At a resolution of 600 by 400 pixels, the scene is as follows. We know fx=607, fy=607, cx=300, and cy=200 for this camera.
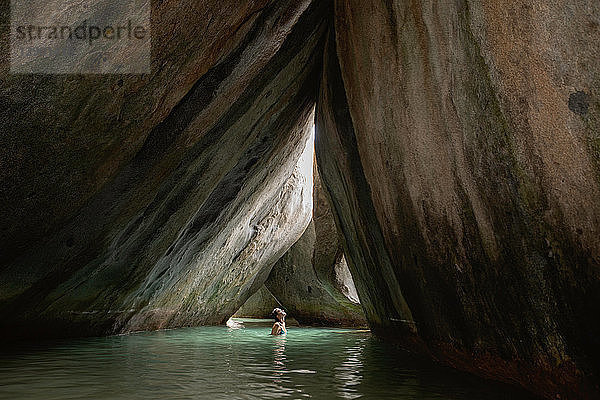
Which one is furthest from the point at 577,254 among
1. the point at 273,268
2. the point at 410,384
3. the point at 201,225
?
the point at 273,268

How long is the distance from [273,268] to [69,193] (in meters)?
11.7

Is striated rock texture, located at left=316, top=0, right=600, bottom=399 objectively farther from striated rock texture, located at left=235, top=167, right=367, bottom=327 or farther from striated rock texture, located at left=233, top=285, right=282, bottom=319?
striated rock texture, located at left=233, top=285, right=282, bottom=319

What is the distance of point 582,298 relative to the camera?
337 cm

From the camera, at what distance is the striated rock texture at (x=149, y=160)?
5207mm

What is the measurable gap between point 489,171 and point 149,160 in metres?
3.93

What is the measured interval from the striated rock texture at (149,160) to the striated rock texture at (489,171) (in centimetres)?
139

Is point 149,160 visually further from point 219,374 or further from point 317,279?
point 317,279

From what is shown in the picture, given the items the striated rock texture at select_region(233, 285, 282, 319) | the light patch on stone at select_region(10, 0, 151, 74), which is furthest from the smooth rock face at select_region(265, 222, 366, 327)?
the light patch on stone at select_region(10, 0, 151, 74)

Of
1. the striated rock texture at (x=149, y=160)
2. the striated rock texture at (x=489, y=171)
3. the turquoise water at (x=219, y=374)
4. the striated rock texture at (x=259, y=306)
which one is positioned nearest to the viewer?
the striated rock texture at (x=489, y=171)

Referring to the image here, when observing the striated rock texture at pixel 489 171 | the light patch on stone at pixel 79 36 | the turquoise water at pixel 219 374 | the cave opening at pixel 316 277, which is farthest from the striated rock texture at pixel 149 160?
the cave opening at pixel 316 277

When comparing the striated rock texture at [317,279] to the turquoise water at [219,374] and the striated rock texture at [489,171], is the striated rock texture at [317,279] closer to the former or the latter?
the turquoise water at [219,374]

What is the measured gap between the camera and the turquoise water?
437 cm

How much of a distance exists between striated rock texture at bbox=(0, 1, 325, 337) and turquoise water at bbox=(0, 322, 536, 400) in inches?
38.1

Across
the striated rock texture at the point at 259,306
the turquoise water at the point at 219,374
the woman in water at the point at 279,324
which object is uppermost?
the striated rock texture at the point at 259,306
